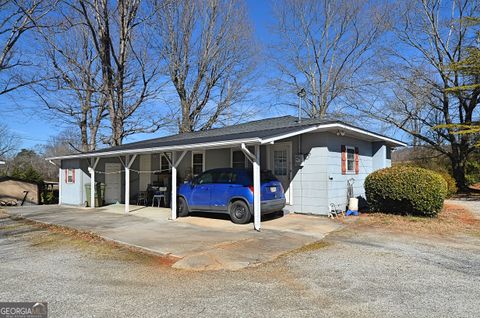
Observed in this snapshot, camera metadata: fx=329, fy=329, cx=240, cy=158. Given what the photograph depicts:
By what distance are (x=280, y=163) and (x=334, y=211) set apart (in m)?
2.44

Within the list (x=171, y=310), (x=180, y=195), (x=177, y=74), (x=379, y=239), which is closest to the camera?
(x=171, y=310)

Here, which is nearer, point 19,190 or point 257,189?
point 257,189

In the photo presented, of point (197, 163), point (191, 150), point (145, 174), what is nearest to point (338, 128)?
point (191, 150)

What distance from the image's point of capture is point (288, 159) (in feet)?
37.4

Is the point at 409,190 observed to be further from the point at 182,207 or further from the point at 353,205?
the point at 182,207

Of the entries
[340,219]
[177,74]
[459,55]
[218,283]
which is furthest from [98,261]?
[459,55]

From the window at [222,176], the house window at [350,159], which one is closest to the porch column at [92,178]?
the window at [222,176]

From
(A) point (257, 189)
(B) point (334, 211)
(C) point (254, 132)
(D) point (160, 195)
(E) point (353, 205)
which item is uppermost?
(C) point (254, 132)

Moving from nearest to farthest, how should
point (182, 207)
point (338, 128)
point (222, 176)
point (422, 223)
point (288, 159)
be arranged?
point (422, 223), point (222, 176), point (338, 128), point (182, 207), point (288, 159)

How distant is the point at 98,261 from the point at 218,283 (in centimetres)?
255

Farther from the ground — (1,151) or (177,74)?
(177,74)

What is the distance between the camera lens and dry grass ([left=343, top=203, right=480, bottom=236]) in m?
8.45

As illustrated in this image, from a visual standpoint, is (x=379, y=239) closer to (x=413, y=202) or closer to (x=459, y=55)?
(x=413, y=202)

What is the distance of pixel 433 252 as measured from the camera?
629cm
